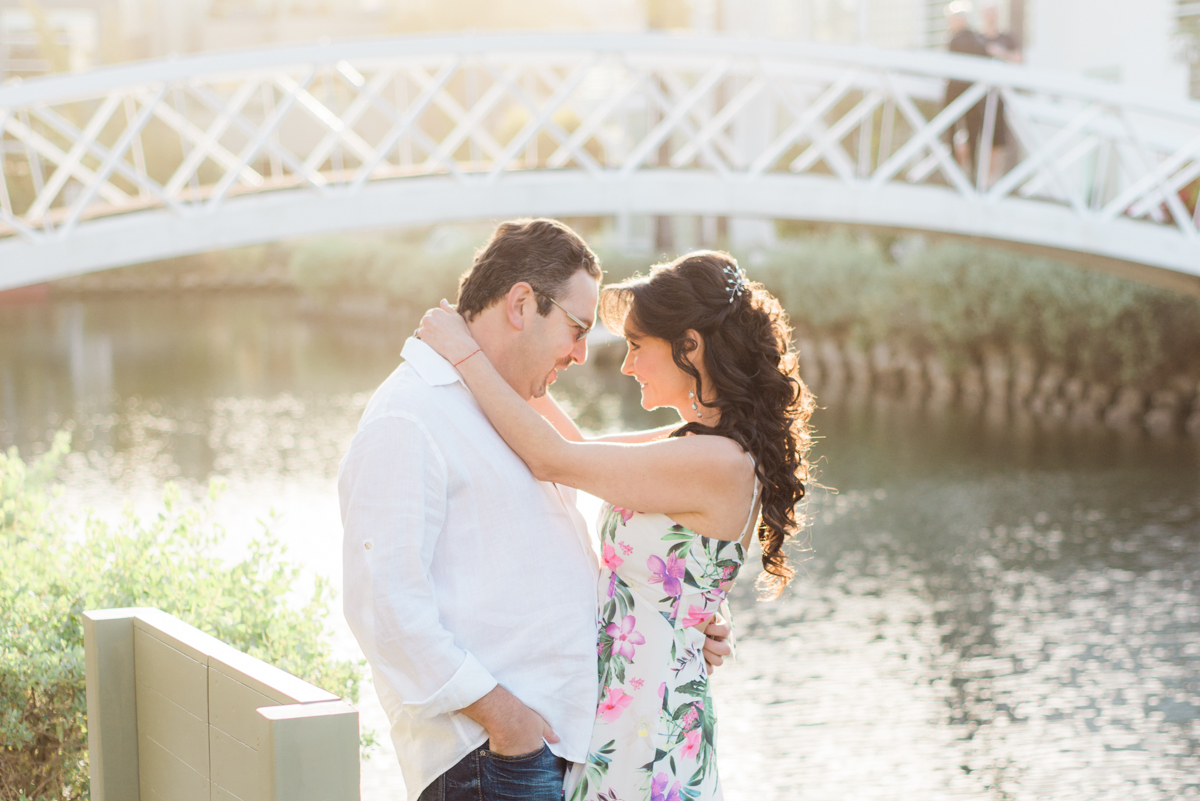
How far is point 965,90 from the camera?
510 inches

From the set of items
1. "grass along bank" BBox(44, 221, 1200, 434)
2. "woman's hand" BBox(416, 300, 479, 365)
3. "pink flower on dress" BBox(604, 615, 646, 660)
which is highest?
"woman's hand" BBox(416, 300, 479, 365)

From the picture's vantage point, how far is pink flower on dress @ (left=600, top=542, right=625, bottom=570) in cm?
237

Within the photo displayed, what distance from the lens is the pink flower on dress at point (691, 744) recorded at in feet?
7.72

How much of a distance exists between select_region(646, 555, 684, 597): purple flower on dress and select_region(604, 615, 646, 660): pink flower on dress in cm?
9

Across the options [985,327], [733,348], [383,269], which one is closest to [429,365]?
[733,348]

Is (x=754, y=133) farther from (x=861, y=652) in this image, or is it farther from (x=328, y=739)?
(x=328, y=739)

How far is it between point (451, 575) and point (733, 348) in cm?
69

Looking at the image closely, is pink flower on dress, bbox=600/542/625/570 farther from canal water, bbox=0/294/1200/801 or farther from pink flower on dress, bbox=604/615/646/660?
canal water, bbox=0/294/1200/801

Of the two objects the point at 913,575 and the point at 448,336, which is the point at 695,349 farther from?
the point at 913,575

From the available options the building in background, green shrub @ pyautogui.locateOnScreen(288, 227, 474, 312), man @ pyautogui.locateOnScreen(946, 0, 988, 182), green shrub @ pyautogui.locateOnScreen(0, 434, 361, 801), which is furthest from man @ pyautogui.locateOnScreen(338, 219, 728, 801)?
green shrub @ pyautogui.locateOnScreen(288, 227, 474, 312)

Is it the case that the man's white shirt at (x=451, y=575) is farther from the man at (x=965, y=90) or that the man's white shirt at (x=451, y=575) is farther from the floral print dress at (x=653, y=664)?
the man at (x=965, y=90)

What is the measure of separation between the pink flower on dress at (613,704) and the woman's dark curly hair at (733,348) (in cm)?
45

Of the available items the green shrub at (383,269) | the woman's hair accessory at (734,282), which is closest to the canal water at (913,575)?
the woman's hair accessory at (734,282)

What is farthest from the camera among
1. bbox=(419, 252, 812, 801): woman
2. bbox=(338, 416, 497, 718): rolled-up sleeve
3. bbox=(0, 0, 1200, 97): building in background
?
bbox=(0, 0, 1200, 97): building in background
